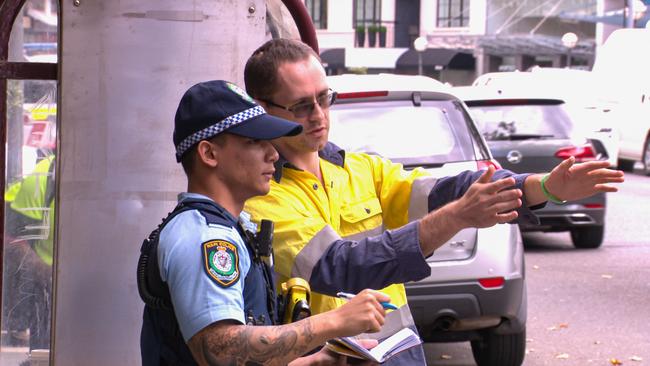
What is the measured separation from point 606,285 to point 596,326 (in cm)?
188

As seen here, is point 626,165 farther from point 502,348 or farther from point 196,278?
point 196,278

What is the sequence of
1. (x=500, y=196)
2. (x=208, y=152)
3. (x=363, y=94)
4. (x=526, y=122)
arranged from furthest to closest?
(x=526, y=122) → (x=363, y=94) → (x=500, y=196) → (x=208, y=152)

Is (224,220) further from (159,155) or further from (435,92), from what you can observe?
(435,92)

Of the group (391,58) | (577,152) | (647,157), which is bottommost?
(647,157)

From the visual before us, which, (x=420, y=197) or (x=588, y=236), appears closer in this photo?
(x=420, y=197)

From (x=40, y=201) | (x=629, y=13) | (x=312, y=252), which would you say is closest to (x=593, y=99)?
(x=629, y=13)

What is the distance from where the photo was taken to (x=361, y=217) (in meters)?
3.61

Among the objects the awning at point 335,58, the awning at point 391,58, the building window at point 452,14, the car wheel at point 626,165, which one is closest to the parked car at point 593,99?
the car wheel at point 626,165

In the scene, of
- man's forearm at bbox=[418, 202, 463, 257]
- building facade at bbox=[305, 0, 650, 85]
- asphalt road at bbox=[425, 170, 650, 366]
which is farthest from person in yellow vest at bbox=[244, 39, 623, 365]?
building facade at bbox=[305, 0, 650, 85]

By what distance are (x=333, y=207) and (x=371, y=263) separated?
1.01 feet

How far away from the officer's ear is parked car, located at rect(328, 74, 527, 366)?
171 inches

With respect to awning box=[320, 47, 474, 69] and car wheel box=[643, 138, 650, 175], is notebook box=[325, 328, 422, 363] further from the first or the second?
awning box=[320, 47, 474, 69]

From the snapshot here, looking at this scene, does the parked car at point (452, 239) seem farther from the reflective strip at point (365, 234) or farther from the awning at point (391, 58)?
the awning at point (391, 58)

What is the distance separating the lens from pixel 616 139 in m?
22.9
